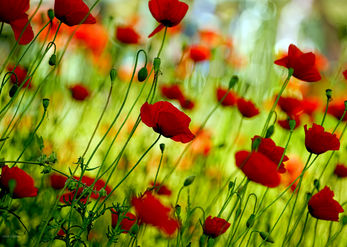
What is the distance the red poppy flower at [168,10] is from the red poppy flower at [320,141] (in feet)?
1.24

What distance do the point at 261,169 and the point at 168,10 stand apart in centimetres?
39

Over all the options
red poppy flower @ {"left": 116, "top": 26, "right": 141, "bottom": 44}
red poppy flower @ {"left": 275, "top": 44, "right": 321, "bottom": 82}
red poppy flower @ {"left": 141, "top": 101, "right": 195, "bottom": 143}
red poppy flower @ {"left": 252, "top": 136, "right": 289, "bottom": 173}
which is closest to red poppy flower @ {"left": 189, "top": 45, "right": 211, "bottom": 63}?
red poppy flower @ {"left": 116, "top": 26, "right": 141, "bottom": 44}

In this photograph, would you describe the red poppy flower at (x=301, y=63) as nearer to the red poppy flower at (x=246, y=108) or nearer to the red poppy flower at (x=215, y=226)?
the red poppy flower at (x=246, y=108)

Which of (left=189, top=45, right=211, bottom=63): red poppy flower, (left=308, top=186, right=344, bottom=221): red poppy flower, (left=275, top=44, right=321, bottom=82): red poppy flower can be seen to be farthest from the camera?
(left=189, top=45, right=211, bottom=63): red poppy flower

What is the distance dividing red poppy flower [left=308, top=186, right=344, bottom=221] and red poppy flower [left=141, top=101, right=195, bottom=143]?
32cm

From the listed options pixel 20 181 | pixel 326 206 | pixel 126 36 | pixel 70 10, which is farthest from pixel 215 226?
pixel 126 36

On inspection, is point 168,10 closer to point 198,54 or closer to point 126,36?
point 126,36

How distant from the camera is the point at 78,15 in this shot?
3.02 feet

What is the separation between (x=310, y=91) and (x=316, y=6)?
5.50ft

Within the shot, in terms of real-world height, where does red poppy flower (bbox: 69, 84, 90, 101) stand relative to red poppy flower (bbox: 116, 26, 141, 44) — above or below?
below

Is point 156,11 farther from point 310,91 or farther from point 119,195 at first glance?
point 310,91

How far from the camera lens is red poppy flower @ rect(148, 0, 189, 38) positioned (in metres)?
Result: 0.99

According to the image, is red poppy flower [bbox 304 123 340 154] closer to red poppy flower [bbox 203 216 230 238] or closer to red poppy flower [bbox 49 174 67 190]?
red poppy flower [bbox 203 216 230 238]

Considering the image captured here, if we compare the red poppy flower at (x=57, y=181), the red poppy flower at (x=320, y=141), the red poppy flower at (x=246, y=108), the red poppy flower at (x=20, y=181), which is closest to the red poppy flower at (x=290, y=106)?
the red poppy flower at (x=246, y=108)
